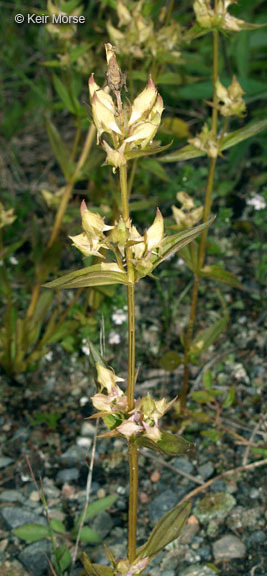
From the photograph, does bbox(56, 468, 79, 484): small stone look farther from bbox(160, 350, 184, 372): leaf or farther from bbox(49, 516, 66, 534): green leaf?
bbox(160, 350, 184, 372): leaf

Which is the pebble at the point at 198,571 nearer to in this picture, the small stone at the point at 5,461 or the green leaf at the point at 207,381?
the green leaf at the point at 207,381

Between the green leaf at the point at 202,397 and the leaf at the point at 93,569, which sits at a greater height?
the green leaf at the point at 202,397

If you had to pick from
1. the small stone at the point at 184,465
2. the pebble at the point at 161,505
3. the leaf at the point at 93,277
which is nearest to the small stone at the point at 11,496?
the pebble at the point at 161,505

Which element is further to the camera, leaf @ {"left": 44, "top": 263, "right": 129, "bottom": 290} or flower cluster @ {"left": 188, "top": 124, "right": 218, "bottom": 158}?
flower cluster @ {"left": 188, "top": 124, "right": 218, "bottom": 158}

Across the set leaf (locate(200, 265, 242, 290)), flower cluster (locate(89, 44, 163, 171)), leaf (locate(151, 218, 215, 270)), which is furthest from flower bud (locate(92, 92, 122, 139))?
leaf (locate(200, 265, 242, 290))

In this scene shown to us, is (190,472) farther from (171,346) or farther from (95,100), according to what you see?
(95,100)

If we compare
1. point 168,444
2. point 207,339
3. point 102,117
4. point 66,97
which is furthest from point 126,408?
point 66,97

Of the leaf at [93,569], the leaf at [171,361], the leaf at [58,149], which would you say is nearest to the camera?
the leaf at [93,569]
